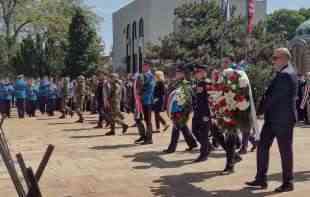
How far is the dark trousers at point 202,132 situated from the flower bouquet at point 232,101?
3.60ft

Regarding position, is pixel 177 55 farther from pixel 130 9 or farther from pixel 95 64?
pixel 130 9

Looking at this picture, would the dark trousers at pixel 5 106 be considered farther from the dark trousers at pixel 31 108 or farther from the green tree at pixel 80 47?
the green tree at pixel 80 47

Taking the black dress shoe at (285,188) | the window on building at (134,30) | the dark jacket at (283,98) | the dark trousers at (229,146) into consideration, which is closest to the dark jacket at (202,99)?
the dark trousers at (229,146)

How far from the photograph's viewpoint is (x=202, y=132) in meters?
9.02

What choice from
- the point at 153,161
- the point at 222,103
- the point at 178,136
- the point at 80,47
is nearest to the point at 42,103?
the point at 80,47

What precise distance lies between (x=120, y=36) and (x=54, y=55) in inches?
948

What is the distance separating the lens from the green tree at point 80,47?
35844mm

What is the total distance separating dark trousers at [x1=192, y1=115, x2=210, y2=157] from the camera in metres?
8.98

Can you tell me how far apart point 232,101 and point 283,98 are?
92cm

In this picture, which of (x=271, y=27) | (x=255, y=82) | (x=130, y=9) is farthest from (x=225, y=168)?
(x=271, y=27)

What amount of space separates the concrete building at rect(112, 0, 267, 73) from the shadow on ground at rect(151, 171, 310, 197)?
36336 mm

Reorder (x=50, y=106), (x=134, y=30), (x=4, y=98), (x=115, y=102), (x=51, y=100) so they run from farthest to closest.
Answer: (x=134, y=30) < (x=51, y=100) < (x=50, y=106) < (x=4, y=98) < (x=115, y=102)

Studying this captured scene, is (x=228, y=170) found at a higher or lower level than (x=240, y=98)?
lower

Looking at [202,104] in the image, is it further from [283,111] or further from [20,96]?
[20,96]
